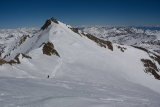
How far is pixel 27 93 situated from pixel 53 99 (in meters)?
4.87

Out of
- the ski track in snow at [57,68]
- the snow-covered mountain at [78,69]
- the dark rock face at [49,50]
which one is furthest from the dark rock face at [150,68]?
the ski track in snow at [57,68]

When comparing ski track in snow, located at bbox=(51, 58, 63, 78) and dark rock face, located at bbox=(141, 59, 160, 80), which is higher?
dark rock face, located at bbox=(141, 59, 160, 80)

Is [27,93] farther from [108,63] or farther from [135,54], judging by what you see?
[135,54]

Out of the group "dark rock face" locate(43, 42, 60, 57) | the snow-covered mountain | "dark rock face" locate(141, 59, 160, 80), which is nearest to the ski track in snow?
the snow-covered mountain

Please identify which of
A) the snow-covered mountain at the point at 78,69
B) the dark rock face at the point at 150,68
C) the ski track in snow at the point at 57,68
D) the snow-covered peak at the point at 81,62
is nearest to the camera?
the snow-covered mountain at the point at 78,69

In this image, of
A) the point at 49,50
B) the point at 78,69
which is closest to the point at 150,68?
the point at 78,69

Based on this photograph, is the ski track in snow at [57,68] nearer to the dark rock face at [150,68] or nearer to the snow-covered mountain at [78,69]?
the snow-covered mountain at [78,69]

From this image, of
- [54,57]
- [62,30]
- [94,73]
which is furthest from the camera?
[62,30]

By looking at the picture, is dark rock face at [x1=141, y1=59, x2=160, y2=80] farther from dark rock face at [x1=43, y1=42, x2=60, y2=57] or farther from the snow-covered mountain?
dark rock face at [x1=43, y1=42, x2=60, y2=57]

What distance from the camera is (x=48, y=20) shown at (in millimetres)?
115000

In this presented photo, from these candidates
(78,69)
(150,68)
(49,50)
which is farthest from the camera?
(150,68)

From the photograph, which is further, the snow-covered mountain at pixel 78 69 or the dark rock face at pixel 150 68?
the dark rock face at pixel 150 68

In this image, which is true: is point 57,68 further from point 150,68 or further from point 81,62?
point 150,68

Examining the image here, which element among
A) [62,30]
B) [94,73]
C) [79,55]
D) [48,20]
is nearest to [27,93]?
[94,73]
